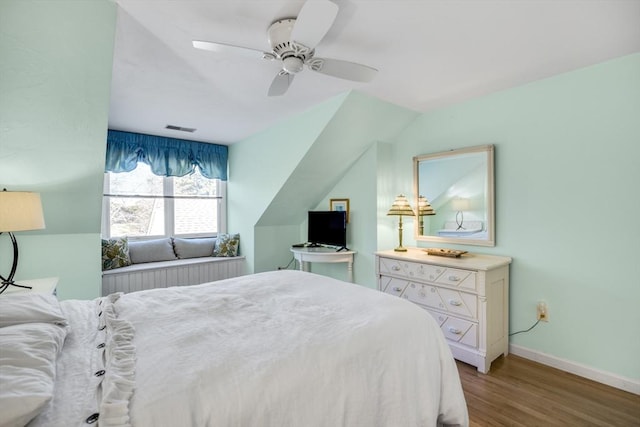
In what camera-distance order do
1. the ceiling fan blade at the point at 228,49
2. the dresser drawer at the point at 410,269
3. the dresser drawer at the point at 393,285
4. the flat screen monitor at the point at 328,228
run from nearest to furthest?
the ceiling fan blade at the point at 228,49 → the dresser drawer at the point at 410,269 → the dresser drawer at the point at 393,285 → the flat screen monitor at the point at 328,228

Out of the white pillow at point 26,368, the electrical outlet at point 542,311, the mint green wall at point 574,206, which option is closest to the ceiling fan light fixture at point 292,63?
the white pillow at point 26,368

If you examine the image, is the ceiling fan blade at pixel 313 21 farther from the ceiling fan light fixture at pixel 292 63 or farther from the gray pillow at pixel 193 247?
the gray pillow at pixel 193 247

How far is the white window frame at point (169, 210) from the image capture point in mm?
3827

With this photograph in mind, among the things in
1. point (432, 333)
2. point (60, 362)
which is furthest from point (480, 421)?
point (60, 362)

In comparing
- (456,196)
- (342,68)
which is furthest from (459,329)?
(342,68)

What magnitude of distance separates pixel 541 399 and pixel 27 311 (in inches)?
116

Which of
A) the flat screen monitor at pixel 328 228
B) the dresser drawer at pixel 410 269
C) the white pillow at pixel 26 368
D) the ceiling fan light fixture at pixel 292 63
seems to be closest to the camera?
the white pillow at pixel 26 368

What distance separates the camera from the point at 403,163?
3.52 meters

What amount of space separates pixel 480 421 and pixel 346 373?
125 centimetres

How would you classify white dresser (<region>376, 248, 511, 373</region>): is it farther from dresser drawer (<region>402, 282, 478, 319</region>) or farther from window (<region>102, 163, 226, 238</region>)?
window (<region>102, 163, 226, 238</region>)

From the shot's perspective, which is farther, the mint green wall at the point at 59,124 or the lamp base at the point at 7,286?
the lamp base at the point at 7,286

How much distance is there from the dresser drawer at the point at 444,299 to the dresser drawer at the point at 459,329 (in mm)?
58

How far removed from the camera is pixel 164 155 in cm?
411

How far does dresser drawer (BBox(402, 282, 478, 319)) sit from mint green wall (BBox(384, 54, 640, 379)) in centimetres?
55
